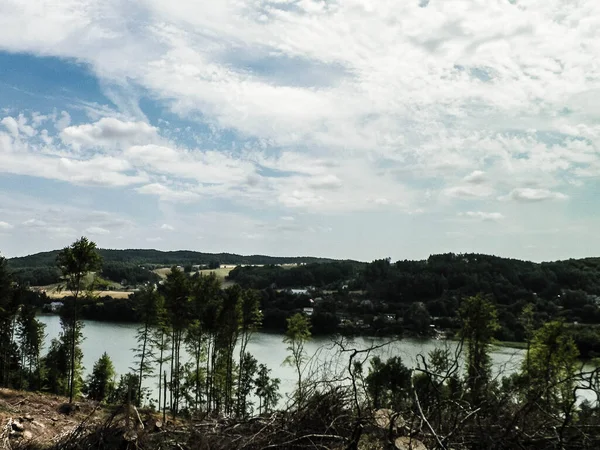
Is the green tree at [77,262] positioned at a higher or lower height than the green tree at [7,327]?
higher

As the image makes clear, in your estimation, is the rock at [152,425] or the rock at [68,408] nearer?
the rock at [152,425]

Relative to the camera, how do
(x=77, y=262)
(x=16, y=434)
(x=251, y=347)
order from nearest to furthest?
(x=16, y=434) < (x=77, y=262) < (x=251, y=347)

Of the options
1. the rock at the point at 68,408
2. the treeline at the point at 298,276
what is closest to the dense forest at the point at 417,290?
the treeline at the point at 298,276

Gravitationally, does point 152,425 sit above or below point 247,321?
above

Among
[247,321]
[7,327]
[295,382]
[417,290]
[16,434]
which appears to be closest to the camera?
[295,382]

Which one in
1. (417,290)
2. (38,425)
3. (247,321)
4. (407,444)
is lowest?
(417,290)

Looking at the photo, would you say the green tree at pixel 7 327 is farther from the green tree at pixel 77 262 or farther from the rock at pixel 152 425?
the rock at pixel 152 425

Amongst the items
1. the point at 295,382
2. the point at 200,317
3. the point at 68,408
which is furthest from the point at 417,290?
the point at 295,382

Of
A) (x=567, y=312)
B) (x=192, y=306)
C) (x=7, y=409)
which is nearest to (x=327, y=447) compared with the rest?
(x=7, y=409)

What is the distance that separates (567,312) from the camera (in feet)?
268

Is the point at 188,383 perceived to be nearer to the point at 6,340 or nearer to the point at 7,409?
the point at 6,340

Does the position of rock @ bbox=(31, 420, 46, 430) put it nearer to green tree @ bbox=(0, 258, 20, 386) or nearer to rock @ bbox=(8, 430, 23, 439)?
rock @ bbox=(8, 430, 23, 439)

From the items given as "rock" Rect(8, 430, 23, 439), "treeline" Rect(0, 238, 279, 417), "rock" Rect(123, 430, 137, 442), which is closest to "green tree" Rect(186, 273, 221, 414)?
"treeline" Rect(0, 238, 279, 417)

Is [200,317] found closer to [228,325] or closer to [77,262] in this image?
[228,325]
